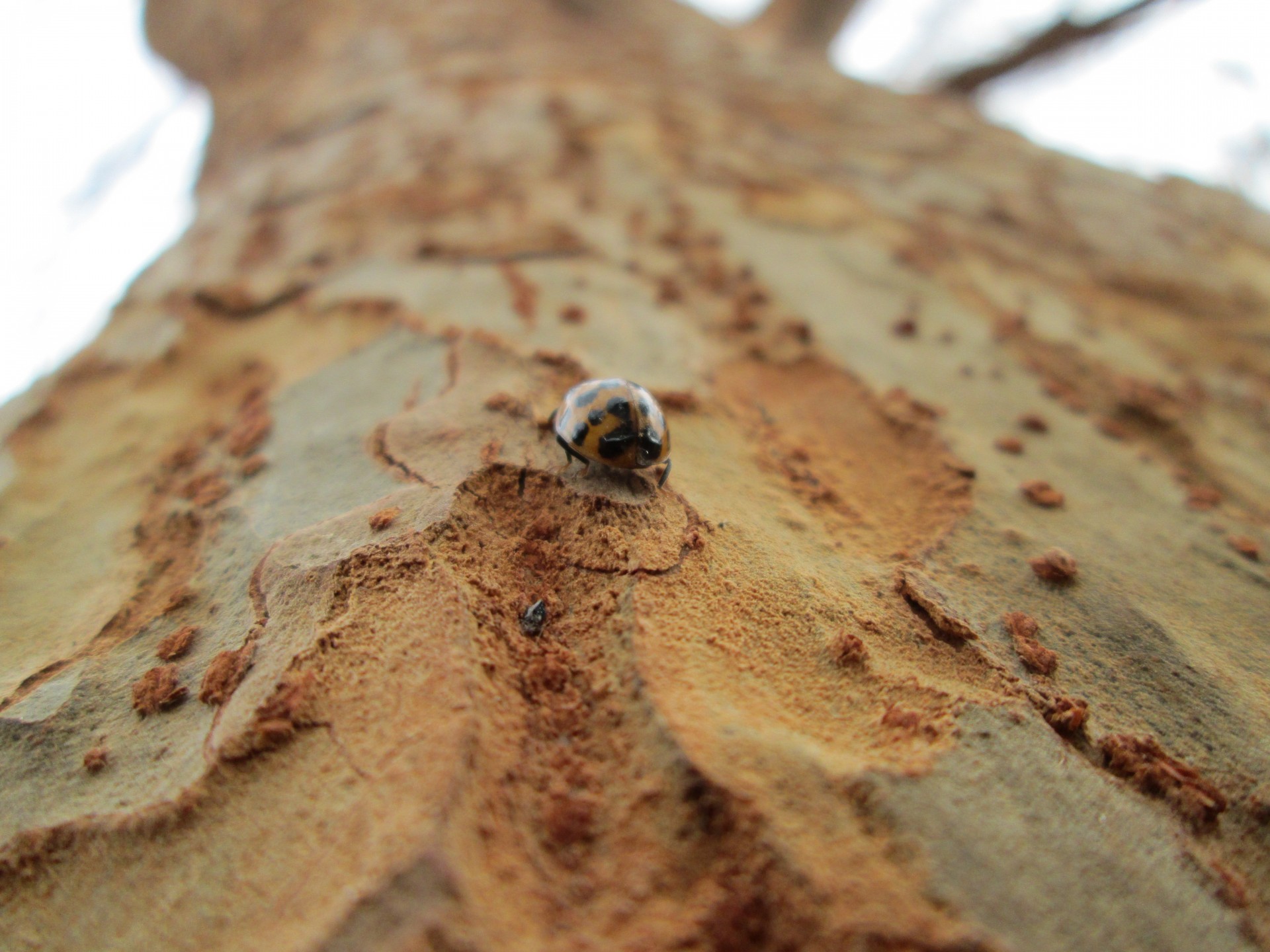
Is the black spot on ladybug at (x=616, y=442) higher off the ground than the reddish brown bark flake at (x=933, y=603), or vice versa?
the black spot on ladybug at (x=616, y=442)

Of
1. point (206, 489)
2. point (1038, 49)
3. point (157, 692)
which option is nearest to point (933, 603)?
point (157, 692)

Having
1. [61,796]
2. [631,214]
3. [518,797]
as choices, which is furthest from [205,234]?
[518,797]

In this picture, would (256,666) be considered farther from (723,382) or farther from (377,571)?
(723,382)

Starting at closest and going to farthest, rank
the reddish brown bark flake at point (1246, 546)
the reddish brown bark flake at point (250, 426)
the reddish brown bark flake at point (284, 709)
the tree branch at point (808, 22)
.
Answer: the reddish brown bark flake at point (284, 709) → the reddish brown bark flake at point (1246, 546) → the reddish brown bark flake at point (250, 426) → the tree branch at point (808, 22)

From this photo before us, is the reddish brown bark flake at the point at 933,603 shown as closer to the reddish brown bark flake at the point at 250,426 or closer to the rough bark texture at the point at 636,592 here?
the rough bark texture at the point at 636,592

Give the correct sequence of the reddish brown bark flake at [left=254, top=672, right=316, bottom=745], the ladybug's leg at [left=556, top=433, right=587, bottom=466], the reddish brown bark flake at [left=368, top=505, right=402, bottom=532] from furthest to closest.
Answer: the ladybug's leg at [left=556, top=433, right=587, bottom=466] < the reddish brown bark flake at [left=368, top=505, right=402, bottom=532] < the reddish brown bark flake at [left=254, top=672, right=316, bottom=745]

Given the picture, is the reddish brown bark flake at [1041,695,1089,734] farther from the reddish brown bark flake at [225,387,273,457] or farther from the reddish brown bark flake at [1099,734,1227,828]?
the reddish brown bark flake at [225,387,273,457]

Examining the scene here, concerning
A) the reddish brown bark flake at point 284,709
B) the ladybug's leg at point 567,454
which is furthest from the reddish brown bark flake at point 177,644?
the ladybug's leg at point 567,454

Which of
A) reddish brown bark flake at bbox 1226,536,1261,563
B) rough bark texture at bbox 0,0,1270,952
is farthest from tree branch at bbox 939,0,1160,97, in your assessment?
reddish brown bark flake at bbox 1226,536,1261,563
